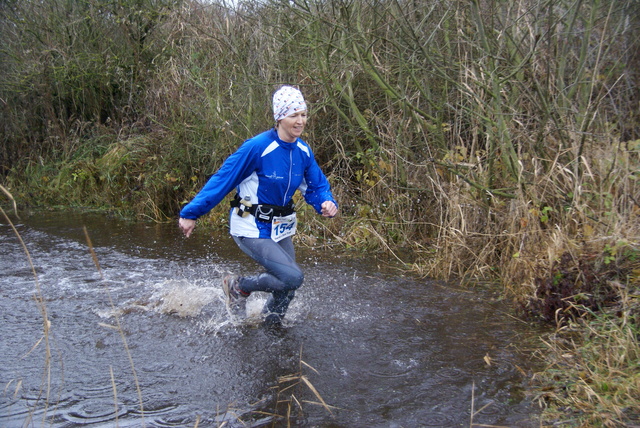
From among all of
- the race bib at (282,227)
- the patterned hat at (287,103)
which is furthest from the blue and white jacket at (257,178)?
the patterned hat at (287,103)

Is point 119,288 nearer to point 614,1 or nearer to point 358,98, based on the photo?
point 358,98

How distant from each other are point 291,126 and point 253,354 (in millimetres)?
1701

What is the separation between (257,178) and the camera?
475 centimetres

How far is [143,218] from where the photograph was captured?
10.8 m

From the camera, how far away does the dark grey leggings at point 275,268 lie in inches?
188

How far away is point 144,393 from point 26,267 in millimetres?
4076

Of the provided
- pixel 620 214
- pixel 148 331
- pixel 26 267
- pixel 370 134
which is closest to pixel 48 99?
pixel 26 267

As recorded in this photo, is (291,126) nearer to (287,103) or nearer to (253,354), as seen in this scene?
(287,103)

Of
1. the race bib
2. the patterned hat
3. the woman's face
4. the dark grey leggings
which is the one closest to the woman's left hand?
the race bib

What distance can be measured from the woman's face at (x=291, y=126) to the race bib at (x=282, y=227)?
617mm

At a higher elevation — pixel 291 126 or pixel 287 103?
pixel 287 103

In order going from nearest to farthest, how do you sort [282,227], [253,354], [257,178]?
[253,354] < [257,178] < [282,227]

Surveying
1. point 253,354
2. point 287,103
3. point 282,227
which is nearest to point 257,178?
point 282,227

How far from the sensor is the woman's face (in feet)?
15.2
